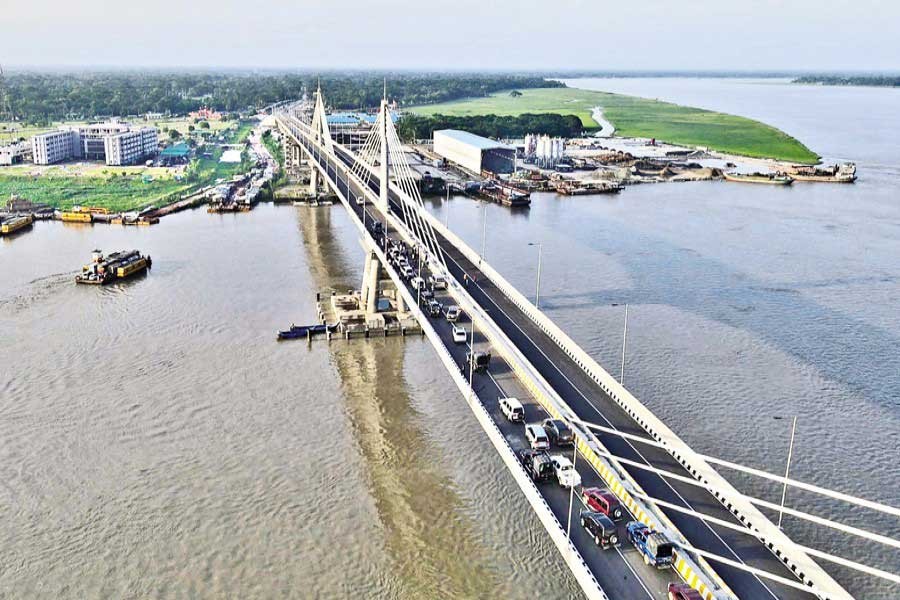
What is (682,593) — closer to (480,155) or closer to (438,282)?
(438,282)

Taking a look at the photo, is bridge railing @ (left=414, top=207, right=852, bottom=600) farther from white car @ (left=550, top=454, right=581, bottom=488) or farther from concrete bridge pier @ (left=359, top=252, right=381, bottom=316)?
concrete bridge pier @ (left=359, top=252, right=381, bottom=316)

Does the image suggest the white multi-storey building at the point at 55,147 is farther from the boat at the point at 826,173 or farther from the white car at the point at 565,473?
the white car at the point at 565,473

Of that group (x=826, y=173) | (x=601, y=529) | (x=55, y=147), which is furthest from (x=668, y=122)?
(x=601, y=529)

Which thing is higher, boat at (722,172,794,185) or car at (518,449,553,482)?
boat at (722,172,794,185)

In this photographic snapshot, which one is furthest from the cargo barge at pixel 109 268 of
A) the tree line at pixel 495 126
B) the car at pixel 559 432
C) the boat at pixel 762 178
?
the tree line at pixel 495 126

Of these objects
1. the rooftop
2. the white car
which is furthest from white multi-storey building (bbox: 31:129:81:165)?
the white car
